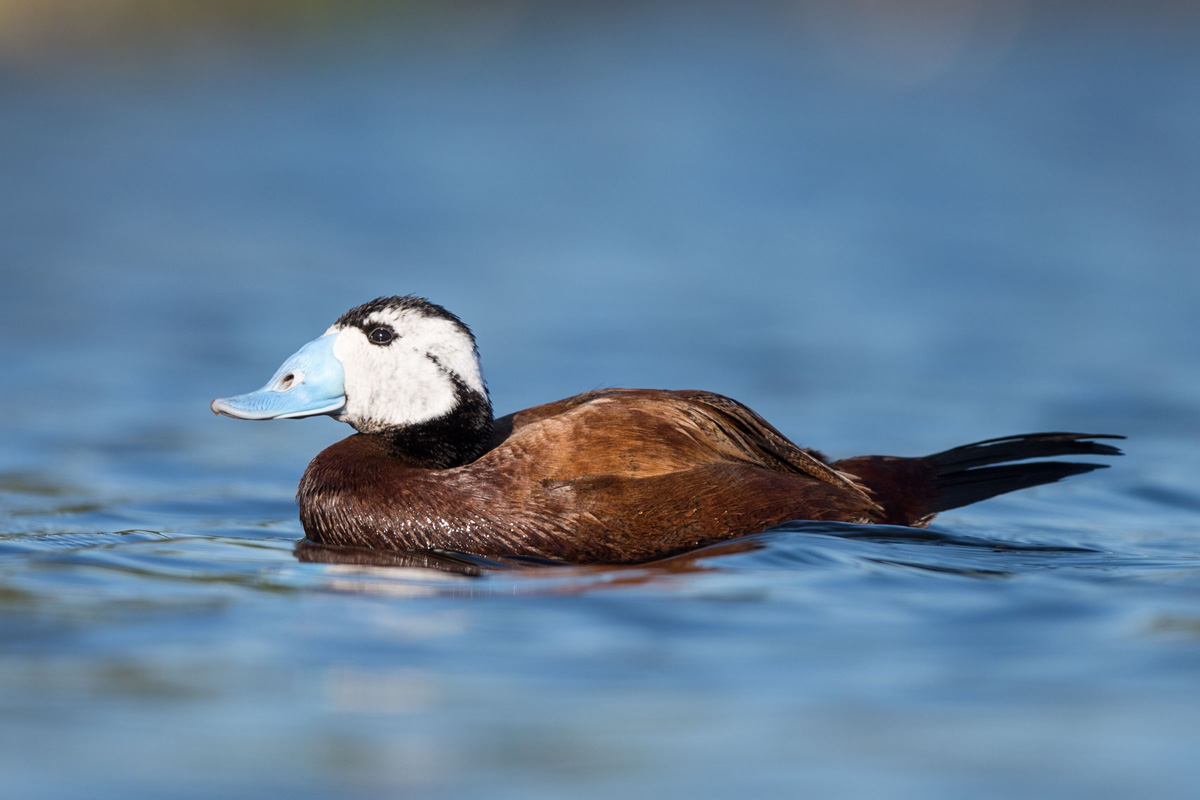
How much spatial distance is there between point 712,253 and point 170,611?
33.3 feet

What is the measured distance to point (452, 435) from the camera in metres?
6.09

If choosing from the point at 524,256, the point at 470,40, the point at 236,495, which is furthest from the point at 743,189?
the point at 236,495

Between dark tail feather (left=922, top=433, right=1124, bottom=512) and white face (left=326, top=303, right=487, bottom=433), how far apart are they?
197cm

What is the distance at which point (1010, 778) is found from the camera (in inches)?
146

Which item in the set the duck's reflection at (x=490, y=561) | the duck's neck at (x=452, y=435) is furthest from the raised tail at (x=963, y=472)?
the duck's neck at (x=452, y=435)

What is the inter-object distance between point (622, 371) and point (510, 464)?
4.91 metres

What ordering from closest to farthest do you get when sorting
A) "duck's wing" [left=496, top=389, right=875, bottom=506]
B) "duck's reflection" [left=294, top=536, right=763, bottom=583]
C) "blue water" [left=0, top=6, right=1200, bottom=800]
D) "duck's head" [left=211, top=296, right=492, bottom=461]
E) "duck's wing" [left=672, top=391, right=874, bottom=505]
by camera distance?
1. "blue water" [left=0, top=6, right=1200, bottom=800]
2. "duck's reflection" [left=294, top=536, right=763, bottom=583]
3. "duck's wing" [left=496, top=389, right=875, bottom=506]
4. "duck's head" [left=211, top=296, right=492, bottom=461]
5. "duck's wing" [left=672, top=391, right=874, bottom=505]

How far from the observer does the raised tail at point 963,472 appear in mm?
6488

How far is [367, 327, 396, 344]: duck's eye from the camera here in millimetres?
6123

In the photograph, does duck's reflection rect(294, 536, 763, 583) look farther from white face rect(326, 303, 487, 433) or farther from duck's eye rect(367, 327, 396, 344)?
duck's eye rect(367, 327, 396, 344)

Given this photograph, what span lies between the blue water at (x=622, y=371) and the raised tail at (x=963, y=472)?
0.20m

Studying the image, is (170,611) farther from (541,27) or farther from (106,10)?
(541,27)

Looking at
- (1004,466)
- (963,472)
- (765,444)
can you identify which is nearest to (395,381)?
(765,444)

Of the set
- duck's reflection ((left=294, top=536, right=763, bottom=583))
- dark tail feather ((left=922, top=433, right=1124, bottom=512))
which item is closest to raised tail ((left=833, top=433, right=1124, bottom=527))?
dark tail feather ((left=922, top=433, right=1124, bottom=512))
